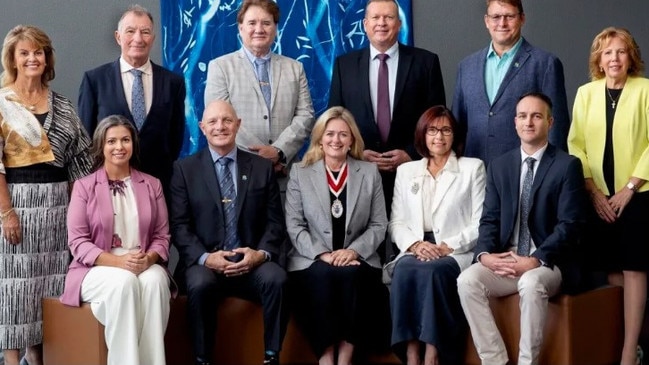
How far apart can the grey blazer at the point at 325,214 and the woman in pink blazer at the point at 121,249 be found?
622mm

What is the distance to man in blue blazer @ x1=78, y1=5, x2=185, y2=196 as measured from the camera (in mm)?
4969

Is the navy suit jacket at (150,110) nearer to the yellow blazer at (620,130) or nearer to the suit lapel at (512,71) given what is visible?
the suit lapel at (512,71)

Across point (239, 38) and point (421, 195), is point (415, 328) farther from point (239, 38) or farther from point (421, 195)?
point (239, 38)

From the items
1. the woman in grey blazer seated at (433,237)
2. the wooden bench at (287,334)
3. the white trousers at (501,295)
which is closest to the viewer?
the white trousers at (501,295)

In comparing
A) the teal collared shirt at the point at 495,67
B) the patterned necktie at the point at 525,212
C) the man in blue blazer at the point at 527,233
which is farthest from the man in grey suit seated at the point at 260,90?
the patterned necktie at the point at 525,212

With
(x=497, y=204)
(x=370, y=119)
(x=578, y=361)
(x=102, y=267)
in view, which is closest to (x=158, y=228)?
(x=102, y=267)

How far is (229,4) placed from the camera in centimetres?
605

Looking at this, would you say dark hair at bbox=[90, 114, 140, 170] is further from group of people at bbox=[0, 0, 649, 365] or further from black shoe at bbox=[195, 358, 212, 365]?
black shoe at bbox=[195, 358, 212, 365]

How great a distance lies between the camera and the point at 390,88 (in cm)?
514

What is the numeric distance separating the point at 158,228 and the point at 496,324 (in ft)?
5.28

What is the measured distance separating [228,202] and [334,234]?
53 cm

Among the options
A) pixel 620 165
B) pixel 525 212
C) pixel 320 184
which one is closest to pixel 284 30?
pixel 320 184

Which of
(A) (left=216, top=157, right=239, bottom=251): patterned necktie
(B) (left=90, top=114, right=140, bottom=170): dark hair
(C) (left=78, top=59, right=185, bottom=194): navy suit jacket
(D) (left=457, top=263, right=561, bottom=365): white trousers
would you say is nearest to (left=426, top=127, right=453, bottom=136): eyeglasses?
(D) (left=457, top=263, right=561, bottom=365): white trousers

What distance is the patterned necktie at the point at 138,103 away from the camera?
4.98 metres
